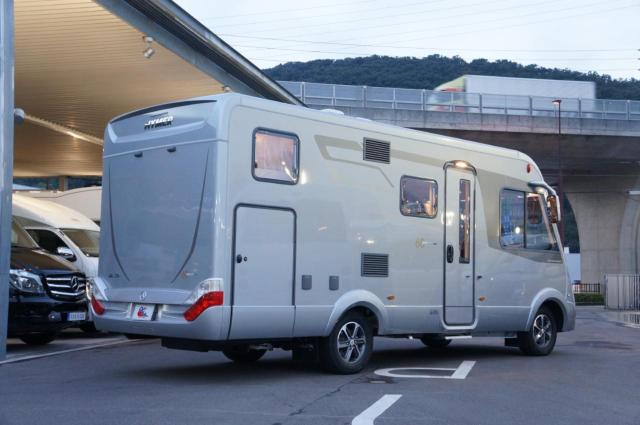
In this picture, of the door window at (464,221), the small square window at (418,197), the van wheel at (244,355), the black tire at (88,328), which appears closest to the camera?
the van wheel at (244,355)

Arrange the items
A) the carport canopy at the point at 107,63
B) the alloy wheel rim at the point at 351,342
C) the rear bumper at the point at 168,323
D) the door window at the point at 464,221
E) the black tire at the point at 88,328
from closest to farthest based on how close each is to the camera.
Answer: the rear bumper at the point at 168,323
the alloy wheel rim at the point at 351,342
the door window at the point at 464,221
the carport canopy at the point at 107,63
the black tire at the point at 88,328

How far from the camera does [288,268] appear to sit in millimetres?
9719

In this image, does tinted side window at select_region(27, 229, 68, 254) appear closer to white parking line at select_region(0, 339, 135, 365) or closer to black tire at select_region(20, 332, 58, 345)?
black tire at select_region(20, 332, 58, 345)

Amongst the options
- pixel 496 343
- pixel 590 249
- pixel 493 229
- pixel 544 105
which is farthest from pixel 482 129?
pixel 493 229

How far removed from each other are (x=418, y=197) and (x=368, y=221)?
1137mm

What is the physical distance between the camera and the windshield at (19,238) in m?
14.4

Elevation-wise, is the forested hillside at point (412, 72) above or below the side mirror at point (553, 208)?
above

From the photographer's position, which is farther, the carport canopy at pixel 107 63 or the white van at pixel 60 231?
the white van at pixel 60 231

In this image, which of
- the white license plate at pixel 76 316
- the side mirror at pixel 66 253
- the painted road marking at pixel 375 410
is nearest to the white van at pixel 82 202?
the side mirror at pixel 66 253

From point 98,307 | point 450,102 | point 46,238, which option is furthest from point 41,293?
point 450,102

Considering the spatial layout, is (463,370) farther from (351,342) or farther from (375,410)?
(375,410)

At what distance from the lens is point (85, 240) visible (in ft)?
58.8

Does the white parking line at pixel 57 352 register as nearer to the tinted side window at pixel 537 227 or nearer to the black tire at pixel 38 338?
the black tire at pixel 38 338

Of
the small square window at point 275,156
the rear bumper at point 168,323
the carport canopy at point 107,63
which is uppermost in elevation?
the carport canopy at point 107,63
